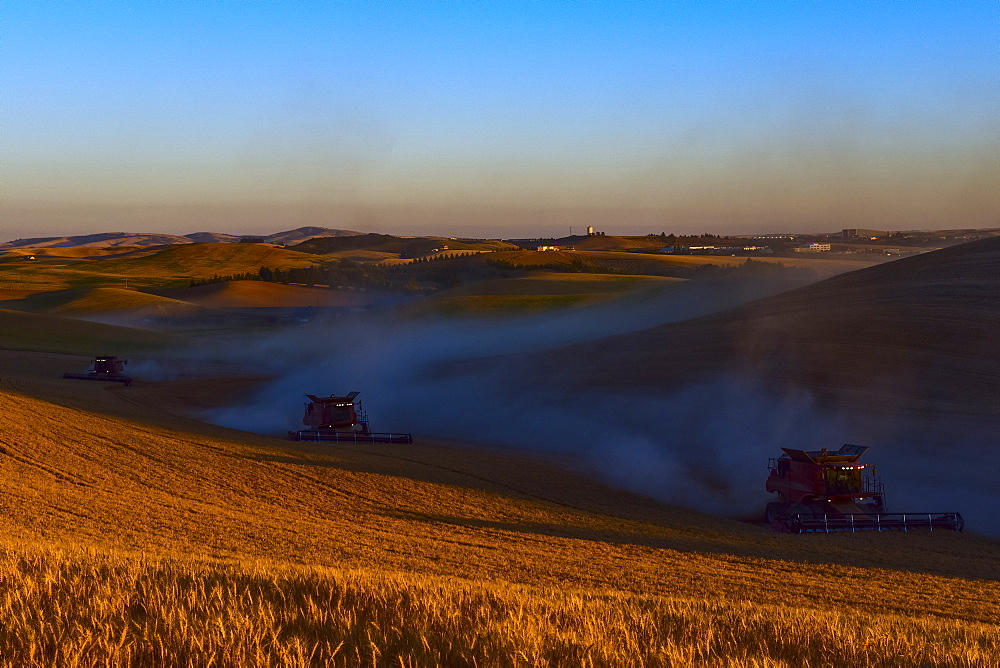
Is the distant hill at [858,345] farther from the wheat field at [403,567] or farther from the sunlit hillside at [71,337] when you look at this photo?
the sunlit hillside at [71,337]

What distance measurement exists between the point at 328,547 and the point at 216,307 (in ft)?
362

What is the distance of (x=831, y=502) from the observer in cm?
2466

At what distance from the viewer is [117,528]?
18.0 metres

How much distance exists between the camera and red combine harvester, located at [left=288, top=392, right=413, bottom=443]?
37.6 m

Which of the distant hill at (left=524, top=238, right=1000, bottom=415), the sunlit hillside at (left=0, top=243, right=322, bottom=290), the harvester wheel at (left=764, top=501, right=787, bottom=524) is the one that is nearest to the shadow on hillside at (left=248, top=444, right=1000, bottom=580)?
the harvester wheel at (left=764, top=501, right=787, bottom=524)

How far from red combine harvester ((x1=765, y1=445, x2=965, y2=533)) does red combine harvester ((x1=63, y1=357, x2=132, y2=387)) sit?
42.5 meters

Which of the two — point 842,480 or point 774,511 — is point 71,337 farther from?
point 842,480

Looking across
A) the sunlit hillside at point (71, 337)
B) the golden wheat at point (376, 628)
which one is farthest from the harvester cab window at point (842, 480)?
the sunlit hillside at point (71, 337)

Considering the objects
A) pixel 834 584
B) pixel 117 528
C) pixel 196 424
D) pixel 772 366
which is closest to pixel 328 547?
pixel 117 528

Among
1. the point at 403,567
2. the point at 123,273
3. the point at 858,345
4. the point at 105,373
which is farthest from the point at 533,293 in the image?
the point at 123,273

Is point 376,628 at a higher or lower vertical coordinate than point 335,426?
higher

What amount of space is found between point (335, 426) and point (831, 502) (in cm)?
2091

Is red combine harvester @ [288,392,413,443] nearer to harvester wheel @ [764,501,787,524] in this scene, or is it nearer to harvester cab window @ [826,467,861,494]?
harvester wheel @ [764,501,787,524]

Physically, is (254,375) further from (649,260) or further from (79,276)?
(79,276)
